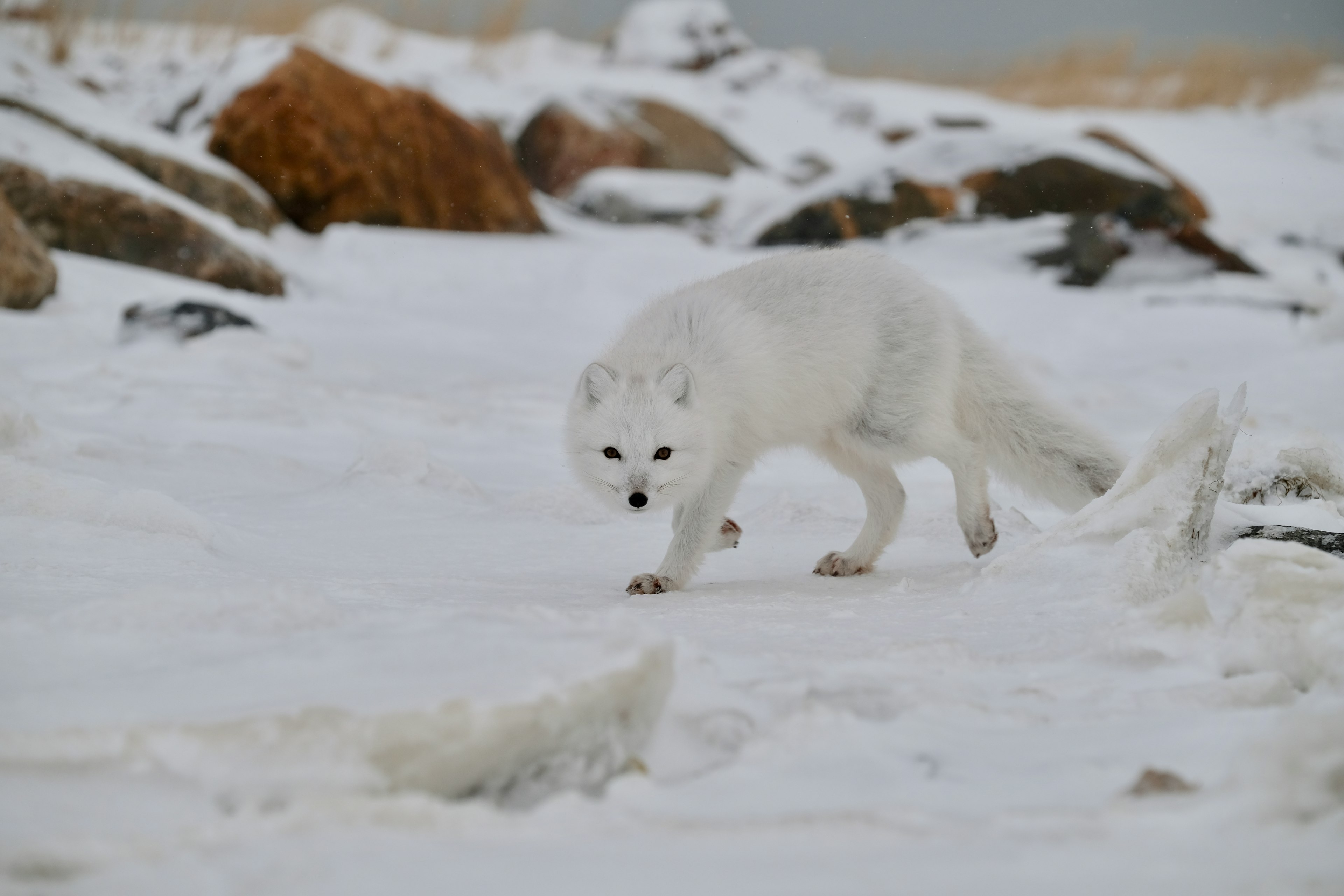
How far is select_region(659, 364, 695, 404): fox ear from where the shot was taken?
254 centimetres

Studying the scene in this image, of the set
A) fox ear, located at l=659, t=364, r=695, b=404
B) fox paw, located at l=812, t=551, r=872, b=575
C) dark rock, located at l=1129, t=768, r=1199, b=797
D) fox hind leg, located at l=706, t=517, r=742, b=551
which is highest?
dark rock, located at l=1129, t=768, r=1199, b=797

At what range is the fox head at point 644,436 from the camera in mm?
2518

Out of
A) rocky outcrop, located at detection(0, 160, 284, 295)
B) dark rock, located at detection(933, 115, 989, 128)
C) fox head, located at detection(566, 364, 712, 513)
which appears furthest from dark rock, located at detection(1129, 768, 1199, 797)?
dark rock, located at detection(933, 115, 989, 128)

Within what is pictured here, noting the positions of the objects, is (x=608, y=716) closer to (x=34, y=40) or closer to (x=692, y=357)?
(x=692, y=357)

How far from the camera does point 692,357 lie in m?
2.68

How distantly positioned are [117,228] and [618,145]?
26.0 ft

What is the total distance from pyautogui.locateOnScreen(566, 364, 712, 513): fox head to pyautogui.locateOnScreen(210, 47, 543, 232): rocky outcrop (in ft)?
21.4

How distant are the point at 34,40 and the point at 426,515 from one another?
1011cm

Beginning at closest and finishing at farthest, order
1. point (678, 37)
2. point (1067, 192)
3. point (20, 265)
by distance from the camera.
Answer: point (20, 265) → point (1067, 192) → point (678, 37)

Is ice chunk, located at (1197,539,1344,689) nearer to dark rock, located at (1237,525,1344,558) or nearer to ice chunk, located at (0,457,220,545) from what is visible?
dark rock, located at (1237,525,1344,558)

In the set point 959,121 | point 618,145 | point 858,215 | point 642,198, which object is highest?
point 959,121

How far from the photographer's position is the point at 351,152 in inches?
331

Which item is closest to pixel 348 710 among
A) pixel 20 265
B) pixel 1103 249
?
pixel 20 265

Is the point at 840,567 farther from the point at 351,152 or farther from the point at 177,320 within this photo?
the point at 351,152
